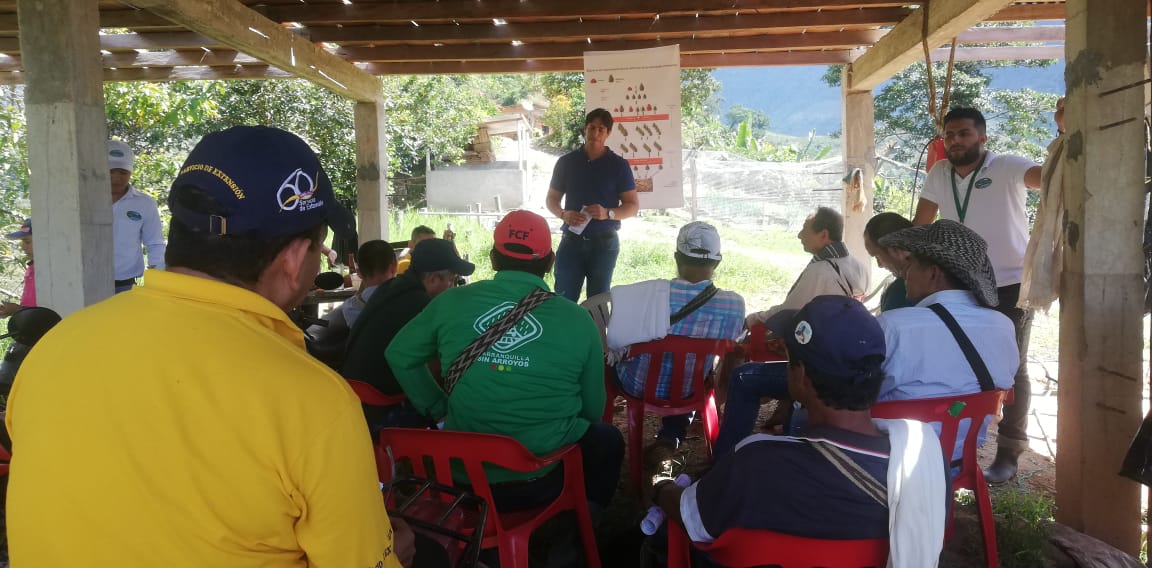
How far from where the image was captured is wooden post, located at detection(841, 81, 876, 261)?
23.0 ft

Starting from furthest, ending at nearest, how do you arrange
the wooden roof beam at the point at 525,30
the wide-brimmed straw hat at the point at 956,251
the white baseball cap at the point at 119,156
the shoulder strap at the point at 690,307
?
the wooden roof beam at the point at 525,30 < the white baseball cap at the point at 119,156 < the shoulder strap at the point at 690,307 < the wide-brimmed straw hat at the point at 956,251

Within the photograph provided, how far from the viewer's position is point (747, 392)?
2.93 meters

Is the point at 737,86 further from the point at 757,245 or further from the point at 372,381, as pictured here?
the point at 372,381

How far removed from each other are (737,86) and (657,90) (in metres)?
97.5

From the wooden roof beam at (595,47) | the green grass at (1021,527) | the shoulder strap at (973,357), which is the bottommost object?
the green grass at (1021,527)

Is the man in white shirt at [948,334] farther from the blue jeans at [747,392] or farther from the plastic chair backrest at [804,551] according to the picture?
the plastic chair backrest at [804,551]

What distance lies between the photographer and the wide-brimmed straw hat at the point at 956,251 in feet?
8.18

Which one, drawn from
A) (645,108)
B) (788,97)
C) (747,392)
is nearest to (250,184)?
(747,392)

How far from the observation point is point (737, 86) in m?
98.1

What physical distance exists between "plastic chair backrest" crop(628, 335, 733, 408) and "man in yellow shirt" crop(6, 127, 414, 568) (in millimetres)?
2351

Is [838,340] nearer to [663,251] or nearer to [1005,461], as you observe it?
[1005,461]

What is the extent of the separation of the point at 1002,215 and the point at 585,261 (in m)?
2.62

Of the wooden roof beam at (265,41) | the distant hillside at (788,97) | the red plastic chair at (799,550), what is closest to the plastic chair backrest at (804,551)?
the red plastic chair at (799,550)

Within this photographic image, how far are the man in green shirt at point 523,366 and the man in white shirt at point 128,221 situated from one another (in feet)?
10.1
